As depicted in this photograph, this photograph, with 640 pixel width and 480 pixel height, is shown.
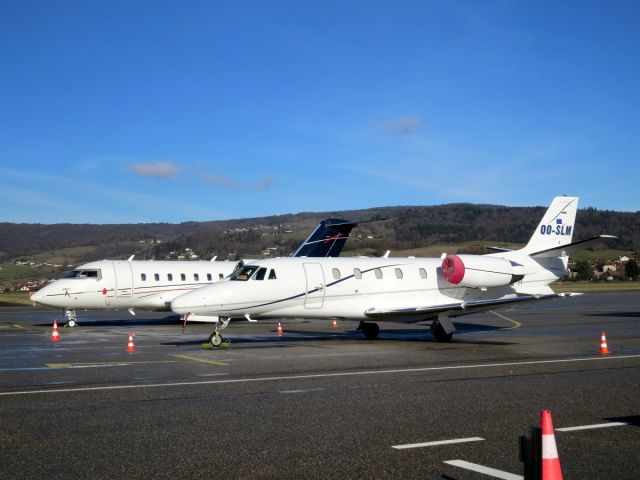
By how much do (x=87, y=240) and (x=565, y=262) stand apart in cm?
15014

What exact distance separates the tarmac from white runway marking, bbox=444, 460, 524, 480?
22 millimetres

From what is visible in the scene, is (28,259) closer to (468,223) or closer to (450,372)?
(468,223)

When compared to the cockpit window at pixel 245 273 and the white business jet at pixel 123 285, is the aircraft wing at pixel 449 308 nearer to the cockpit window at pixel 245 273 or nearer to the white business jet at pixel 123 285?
the cockpit window at pixel 245 273

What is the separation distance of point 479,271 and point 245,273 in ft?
25.5

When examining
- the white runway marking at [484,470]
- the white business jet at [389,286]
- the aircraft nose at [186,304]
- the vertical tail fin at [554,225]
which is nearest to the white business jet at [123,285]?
the white business jet at [389,286]

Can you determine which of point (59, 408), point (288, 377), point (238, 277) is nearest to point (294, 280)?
point (238, 277)

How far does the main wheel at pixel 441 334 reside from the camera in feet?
79.2

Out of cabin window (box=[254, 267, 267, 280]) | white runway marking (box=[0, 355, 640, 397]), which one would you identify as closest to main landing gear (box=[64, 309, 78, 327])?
cabin window (box=[254, 267, 267, 280])

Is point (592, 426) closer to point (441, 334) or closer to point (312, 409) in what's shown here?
point (312, 409)

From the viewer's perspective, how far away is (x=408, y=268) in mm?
25234

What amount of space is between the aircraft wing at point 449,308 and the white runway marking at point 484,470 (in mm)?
15578

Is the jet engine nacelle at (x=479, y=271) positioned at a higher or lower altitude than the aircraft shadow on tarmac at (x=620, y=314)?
higher

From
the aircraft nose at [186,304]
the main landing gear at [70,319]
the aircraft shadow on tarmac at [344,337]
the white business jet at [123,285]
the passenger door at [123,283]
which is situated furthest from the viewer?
the passenger door at [123,283]

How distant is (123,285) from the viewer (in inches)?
1316
